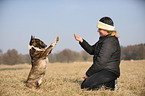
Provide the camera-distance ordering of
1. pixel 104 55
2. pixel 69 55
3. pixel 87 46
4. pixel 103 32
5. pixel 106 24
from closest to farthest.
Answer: pixel 104 55
pixel 106 24
pixel 103 32
pixel 87 46
pixel 69 55

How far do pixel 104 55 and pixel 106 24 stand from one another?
1068 millimetres

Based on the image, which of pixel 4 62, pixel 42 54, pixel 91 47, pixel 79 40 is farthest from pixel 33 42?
pixel 4 62

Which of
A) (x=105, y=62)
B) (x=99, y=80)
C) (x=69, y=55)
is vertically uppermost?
(x=105, y=62)

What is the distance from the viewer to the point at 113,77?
4.66 metres

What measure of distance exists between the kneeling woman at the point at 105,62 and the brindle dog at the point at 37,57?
1502 mm

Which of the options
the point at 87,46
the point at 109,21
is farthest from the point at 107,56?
the point at 109,21

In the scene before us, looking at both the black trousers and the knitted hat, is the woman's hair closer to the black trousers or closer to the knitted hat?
the knitted hat

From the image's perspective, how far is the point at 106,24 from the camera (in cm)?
476

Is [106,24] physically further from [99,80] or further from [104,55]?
[99,80]

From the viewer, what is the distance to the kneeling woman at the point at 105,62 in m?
4.55

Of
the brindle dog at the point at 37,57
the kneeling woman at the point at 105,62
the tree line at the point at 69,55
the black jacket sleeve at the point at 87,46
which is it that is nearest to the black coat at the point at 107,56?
the kneeling woman at the point at 105,62

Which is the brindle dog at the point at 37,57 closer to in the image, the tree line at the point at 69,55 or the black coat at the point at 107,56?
the black coat at the point at 107,56

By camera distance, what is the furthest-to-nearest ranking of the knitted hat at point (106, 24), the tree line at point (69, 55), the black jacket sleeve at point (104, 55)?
the tree line at point (69, 55) < the knitted hat at point (106, 24) < the black jacket sleeve at point (104, 55)

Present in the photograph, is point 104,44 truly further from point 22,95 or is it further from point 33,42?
point 22,95
